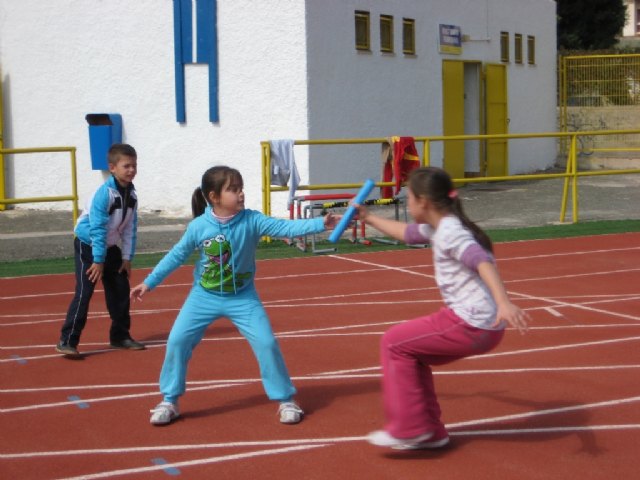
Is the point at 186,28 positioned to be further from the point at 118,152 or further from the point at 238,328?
the point at 238,328

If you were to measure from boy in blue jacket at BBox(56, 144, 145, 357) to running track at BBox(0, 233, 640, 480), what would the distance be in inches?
8.9

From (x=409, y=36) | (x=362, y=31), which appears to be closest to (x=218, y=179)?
(x=362, y=31)

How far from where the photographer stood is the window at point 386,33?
21.6m

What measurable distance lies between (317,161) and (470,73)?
22.9 ft

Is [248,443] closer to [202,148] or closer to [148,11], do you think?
[202,148]

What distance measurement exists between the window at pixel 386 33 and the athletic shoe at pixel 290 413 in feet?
52.5

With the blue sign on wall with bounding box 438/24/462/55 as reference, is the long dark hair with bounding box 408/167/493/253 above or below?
below

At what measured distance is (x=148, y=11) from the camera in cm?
A: 2127

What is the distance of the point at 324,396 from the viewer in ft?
23.0

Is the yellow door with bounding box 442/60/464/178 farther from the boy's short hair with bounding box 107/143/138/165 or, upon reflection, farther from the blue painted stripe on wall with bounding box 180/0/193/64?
the boy's short hair with bounding box 107/143/138/165

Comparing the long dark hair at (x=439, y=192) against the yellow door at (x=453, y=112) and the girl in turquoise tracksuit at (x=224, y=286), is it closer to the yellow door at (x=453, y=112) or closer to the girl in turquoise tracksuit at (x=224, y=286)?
the girl in turquoise tracksuit at (x=224, y=286)

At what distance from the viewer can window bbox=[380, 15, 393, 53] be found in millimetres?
21625

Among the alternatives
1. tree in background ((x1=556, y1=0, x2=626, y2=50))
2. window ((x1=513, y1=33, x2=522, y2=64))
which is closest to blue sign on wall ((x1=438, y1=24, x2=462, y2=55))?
window ((x1=513, y1=33, x2=522, y2=64))

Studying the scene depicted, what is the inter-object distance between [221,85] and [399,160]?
5723mm
